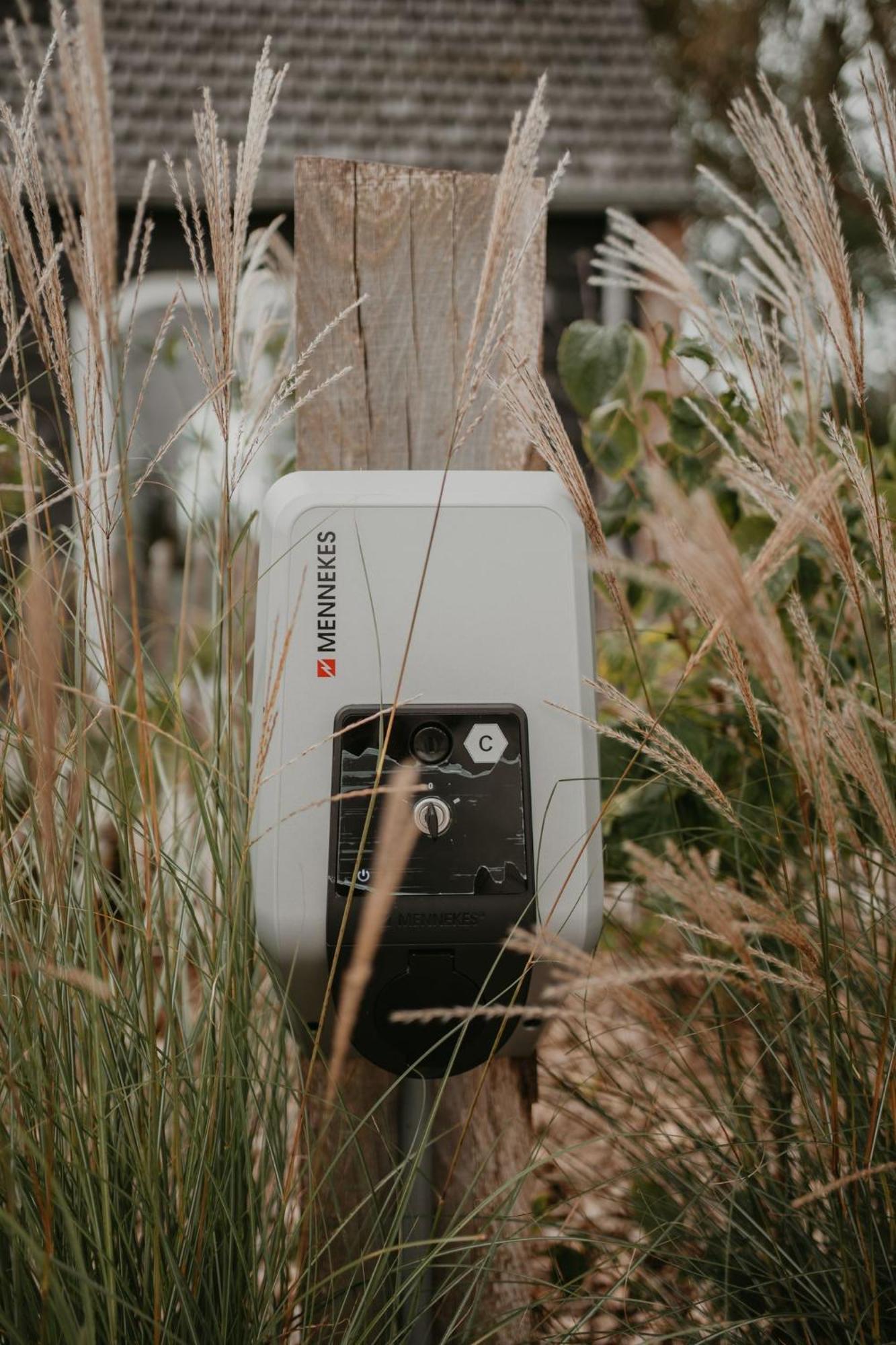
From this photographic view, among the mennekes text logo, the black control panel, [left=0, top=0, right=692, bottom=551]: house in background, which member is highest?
[left=0, top=0, right=692, bottom=551]: house in background

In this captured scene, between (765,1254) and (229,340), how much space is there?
1086mm

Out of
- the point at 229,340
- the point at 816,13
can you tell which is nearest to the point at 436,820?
the point at 229,340

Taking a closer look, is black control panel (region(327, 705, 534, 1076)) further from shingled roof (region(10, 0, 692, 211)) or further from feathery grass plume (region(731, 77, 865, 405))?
shingled roof (region(10, 0, 692, 211))

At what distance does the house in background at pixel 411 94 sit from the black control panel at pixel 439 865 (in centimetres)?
451

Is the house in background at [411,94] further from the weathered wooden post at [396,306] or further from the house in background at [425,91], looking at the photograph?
the weathered wooden post at [396,306]

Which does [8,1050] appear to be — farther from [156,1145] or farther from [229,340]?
[229,340]

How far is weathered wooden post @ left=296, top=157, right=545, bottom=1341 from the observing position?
4.82ft

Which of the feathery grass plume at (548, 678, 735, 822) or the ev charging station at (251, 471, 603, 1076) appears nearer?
the feathery grass plume at (548, 678, 735, 822)

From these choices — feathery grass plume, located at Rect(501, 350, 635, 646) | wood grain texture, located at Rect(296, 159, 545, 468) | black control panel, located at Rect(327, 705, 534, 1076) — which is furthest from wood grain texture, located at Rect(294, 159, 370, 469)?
black control panel, located at Rect(327, 705, 534, 1076)

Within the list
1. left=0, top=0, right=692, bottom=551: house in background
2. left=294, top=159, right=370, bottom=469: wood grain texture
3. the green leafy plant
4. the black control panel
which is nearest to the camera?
the green leafy plant

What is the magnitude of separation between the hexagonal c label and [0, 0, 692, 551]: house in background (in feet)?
14.7

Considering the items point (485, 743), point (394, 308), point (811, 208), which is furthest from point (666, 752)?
point (394, 308)

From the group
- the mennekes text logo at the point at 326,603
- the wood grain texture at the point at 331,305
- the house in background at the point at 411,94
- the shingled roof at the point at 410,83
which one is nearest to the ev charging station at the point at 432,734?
the mennekes text logo at the point at 326,603

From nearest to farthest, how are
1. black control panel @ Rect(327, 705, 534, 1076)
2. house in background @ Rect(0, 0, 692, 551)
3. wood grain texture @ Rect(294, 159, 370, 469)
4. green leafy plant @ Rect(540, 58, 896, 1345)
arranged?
green leafy plant @ Rect(540, 58, 896, 1345)
black control panel @ Rect(327, 705, 534, 1076)
wood grain texture @ Rect(294, 159, 370, 469)
house in background @ Rect(0, 0, 692, 551)
